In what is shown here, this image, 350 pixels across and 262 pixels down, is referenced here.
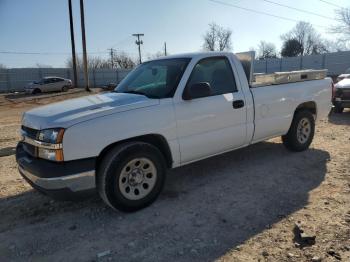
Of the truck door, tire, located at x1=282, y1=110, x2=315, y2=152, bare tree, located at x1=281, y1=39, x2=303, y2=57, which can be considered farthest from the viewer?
bare tree, located at x1=281, y1=39, x2=303, y2=57

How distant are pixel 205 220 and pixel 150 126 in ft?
4.12

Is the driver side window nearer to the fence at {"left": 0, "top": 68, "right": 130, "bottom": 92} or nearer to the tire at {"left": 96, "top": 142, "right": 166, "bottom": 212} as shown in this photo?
the tire at {"left": 96, "top": 142, "right": 166, "bottom": 212}

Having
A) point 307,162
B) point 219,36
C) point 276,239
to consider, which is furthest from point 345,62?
point 219,36

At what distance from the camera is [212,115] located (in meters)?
4.80

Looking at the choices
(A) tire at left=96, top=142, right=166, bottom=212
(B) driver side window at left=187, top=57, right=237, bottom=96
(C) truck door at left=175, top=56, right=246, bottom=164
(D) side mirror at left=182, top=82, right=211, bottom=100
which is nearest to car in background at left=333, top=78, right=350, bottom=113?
(C) truck door at left=175, top=56, right=246, bottom=164

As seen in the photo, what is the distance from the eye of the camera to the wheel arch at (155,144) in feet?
13.3

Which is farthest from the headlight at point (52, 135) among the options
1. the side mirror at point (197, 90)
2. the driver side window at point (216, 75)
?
the driver side window at point (216, 75)

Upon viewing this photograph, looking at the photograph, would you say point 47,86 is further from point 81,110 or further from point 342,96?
point 81,110

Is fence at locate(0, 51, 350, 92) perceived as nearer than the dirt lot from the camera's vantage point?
No

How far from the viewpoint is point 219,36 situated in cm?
8856

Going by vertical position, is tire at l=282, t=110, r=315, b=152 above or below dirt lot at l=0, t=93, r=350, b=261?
Result: above

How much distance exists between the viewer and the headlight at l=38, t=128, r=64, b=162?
371cm

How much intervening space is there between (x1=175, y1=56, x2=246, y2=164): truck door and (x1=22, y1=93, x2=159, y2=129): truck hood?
560mm

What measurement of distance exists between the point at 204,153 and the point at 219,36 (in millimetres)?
87674
